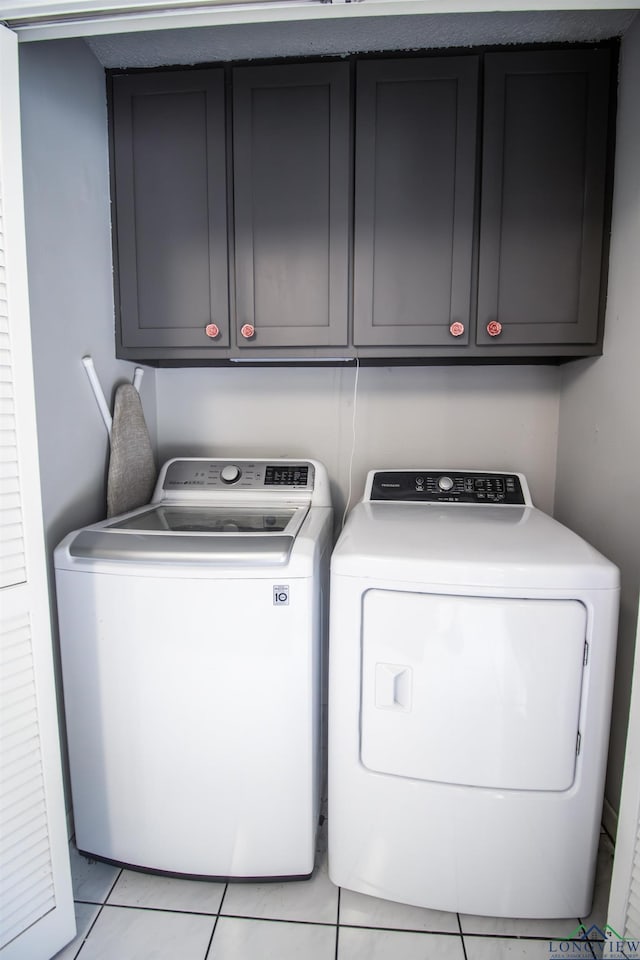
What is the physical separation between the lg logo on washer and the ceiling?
154 centimetres

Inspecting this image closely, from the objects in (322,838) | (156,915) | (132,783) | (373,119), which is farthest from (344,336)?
(156,915)

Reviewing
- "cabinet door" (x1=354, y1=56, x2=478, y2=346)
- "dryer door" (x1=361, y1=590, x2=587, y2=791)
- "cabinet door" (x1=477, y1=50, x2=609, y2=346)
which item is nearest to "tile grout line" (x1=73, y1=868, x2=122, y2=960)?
"dryer door" (x1=361, y1=590, x2=587, y2=791)

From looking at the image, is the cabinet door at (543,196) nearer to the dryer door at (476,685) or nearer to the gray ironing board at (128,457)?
the dryer door at (476,685)

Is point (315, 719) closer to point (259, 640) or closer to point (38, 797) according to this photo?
point (259, 640)

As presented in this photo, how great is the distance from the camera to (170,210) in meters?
1.58

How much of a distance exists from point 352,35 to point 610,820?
2.55 meters

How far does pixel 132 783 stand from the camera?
1.31 meters

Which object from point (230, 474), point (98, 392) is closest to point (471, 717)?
point (230, 474)

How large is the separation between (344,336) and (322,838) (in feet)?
5.31

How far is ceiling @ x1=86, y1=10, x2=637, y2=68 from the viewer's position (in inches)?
53.0

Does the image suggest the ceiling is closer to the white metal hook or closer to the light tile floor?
the white metal hook

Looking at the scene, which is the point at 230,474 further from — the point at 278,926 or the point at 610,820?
the point at 610,820

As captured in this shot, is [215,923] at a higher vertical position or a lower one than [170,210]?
lower

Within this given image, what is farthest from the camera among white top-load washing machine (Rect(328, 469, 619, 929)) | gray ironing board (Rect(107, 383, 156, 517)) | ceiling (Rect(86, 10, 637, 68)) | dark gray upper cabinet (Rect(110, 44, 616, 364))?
gray ironing board (Rect(107, 383, 156, 517))
